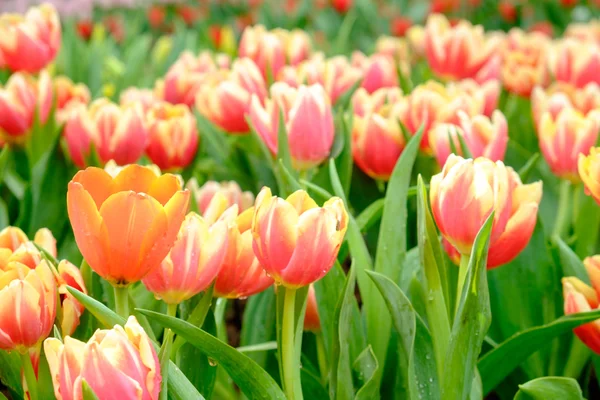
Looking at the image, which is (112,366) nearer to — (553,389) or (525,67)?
(553,389)

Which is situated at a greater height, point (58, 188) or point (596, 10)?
point (58, 188)

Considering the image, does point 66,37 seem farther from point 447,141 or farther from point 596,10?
point 596,10

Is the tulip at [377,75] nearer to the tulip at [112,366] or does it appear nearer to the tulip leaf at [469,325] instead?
the tulip leaf at [469,325]

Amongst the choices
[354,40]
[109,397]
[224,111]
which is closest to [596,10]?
[354,40]

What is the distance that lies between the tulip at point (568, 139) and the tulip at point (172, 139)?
55 centimetres

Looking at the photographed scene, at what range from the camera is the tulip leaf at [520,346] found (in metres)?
0.81

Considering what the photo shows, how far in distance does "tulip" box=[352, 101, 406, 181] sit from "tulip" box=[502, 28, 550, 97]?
70 centimetres

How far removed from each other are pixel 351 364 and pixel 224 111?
0.61 meters

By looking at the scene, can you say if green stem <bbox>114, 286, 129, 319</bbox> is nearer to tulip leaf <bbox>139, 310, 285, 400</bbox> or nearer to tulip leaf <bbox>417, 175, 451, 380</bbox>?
tulip leaf <bbox>139, 310, 285, 400</bbox>

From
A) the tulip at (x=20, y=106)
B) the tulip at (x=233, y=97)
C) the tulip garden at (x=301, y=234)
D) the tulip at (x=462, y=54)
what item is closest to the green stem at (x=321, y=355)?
the tulip garden at (x=301, y=234)

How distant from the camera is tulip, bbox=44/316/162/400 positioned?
0.59 m

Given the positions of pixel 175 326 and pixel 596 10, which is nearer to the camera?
pixel 175 326

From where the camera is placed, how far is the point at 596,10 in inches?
151

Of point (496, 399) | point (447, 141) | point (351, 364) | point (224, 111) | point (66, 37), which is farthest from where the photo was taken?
point (66, 37)
